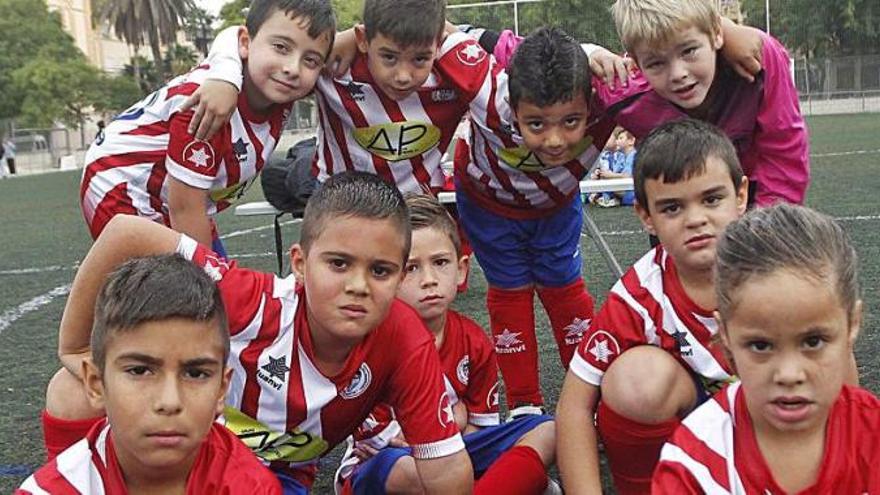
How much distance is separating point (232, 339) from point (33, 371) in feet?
7.39

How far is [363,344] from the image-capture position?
2340mm

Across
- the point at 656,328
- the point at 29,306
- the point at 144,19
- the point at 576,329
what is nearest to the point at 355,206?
the point at 656,328

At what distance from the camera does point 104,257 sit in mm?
2234

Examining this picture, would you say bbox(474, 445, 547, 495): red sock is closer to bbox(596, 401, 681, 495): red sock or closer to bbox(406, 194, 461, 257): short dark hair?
bbox(596, 401, 681, 495): red sock

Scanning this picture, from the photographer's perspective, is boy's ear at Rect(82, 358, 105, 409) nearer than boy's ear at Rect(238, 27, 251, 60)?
Yes

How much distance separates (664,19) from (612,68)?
29 cm

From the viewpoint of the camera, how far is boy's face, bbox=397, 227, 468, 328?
2.82 meters

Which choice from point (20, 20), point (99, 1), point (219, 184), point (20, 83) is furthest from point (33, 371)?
point (99, 1)

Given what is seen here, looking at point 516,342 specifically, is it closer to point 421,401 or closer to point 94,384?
point 421,401

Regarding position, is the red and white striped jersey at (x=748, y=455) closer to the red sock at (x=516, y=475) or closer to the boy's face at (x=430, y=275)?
the red sock at (x=516, y=475)

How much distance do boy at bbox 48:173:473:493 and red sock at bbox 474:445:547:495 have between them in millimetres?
131

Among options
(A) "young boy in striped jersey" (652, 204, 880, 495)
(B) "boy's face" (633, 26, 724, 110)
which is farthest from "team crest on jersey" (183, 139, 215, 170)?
(A) "young boy in striped jersey" (652, 204, 880, 495)

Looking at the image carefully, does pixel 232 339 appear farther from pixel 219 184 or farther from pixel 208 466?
pixel 219 184

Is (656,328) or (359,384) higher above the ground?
(656,328)
